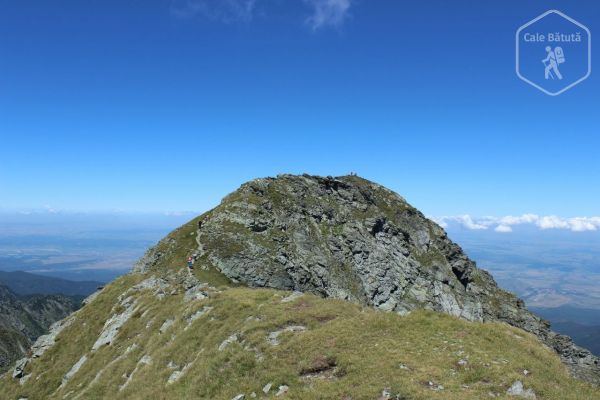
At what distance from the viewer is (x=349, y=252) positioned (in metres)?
111

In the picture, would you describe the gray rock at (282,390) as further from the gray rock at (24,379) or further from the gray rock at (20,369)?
the gray rock at (20,369)

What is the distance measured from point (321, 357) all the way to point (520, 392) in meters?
10.4

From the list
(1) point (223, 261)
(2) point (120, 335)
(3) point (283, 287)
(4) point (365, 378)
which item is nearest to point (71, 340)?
(2) point (120, 335)

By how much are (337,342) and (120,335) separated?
30.7 meters

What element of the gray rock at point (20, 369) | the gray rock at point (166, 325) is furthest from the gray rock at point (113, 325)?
the gray rock at point (20, 369)

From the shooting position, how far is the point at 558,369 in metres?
23.5

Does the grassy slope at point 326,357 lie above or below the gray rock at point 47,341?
above

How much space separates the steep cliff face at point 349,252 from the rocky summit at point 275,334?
1.46 ft

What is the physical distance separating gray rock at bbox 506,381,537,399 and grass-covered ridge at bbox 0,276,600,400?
275mm

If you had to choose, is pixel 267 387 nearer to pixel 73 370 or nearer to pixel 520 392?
pixel 520 392

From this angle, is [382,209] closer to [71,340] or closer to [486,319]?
[486,319]

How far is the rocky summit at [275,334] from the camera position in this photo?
71.9ft

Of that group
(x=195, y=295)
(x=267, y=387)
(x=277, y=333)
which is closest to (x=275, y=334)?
(x=277, y=333)

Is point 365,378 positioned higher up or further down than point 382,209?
further down
